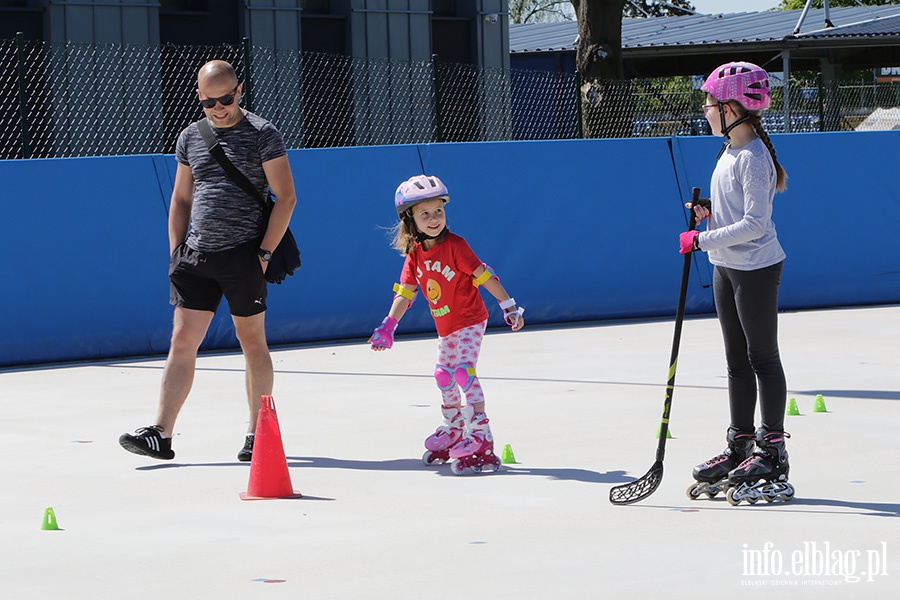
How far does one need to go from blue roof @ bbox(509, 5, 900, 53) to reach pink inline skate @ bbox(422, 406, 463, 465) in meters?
27.0

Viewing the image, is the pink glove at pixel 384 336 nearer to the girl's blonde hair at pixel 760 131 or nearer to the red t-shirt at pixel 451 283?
the red t-shirt at pixel 451 283

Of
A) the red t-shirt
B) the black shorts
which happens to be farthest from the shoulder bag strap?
the red t-shirt

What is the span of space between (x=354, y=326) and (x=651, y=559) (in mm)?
7532

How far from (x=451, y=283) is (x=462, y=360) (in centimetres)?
36

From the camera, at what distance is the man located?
272 inches

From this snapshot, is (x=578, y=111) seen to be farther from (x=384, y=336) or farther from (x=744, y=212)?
(x=744, y=212)

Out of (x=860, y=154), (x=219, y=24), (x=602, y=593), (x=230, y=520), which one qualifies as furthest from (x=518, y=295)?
(x=219, y=24)

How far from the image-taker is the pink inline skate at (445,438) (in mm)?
6711

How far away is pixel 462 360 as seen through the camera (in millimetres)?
6699

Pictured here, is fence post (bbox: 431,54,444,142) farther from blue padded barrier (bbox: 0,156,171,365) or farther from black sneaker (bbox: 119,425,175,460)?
black sneaker (bbox: 119,425,175,460)

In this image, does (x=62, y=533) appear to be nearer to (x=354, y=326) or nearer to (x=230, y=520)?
(x=230, y=520)

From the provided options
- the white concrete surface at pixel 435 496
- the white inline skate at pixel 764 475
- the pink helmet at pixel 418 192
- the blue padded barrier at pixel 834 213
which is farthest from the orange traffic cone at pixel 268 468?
the blue padded barrier at pixel 834 213

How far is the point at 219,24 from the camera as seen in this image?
21.2 metres

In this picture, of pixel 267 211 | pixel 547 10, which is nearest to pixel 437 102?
pixel 267 211
